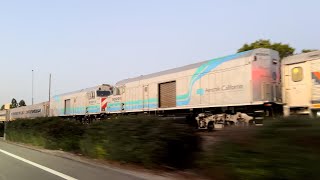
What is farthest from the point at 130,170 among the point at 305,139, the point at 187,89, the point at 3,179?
the point at 187,89

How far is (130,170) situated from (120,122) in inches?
91.2

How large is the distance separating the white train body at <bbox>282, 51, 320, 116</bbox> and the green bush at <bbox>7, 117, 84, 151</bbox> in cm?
1031

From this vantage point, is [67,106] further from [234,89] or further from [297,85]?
[297,85]

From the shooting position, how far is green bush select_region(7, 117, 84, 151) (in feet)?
73.9

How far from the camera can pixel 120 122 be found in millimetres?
14805

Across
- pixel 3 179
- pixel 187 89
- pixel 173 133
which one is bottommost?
pixel 3 179

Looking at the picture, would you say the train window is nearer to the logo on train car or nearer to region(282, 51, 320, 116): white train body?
region(282, 51, 320, 116): white train body

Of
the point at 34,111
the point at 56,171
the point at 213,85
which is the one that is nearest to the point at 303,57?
the point at 213,85

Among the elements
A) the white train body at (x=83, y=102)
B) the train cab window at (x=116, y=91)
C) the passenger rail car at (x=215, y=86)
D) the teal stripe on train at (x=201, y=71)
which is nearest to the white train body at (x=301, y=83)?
the passenger rail car at (x=215, y=86)

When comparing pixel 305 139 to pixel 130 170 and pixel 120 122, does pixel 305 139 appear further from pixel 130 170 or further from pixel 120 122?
pixel 120 122

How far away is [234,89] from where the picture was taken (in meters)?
23.7

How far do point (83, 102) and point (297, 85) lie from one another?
29.0m

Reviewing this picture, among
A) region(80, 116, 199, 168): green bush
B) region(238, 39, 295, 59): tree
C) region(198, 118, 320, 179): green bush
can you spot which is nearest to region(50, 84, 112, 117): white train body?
region(238, 39, 295, 59): tree

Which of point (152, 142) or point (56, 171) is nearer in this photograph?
point (152, 142)
